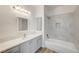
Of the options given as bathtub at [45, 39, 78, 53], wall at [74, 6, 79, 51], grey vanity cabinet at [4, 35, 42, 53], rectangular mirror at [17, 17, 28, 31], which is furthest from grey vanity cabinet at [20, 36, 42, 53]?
→ wall at [74, 6, 79, 51]

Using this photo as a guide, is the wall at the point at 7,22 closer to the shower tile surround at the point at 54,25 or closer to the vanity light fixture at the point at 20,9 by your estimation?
the shower tile surround at the point at 54,25

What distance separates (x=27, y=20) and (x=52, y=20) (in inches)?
17.2

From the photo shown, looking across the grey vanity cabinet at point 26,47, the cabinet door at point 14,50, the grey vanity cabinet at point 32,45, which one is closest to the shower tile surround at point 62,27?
the grey vanity cabinet at point 32,45

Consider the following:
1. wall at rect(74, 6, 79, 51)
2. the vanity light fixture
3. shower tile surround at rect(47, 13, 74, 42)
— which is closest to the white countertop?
shower tile surround at rect(47, 13, 74, 42)

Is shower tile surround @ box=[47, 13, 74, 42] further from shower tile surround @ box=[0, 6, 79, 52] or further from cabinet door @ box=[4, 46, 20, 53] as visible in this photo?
cabinet door @ box=[4, 46, 20, 53]

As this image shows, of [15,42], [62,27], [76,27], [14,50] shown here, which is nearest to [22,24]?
[15,42]

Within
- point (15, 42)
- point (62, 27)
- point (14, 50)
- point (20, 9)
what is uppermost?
point (20, 9)

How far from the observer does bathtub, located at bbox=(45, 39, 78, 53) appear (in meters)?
1.39

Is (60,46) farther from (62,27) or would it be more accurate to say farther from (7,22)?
(7,22)

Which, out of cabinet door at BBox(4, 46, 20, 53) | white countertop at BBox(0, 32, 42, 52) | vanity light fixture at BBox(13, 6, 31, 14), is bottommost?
cabinet door at BBox(4, 46, 20, 53)

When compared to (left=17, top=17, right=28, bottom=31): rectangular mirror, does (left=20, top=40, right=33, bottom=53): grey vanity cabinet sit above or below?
below

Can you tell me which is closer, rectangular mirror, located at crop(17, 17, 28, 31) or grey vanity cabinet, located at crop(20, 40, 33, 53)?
grey vanity cabinet, located at crop(20, 40, 33, 53)

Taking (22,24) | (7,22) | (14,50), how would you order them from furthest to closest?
1. (22,24)
2. (7,22)
3. (14,50)

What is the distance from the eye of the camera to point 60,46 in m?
1.49
